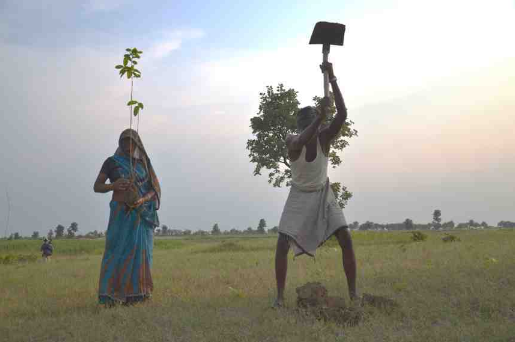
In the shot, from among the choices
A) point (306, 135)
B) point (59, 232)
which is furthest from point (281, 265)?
point (59, 232)

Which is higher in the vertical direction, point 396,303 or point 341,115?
point 341,115

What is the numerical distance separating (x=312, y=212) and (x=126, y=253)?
246 cm

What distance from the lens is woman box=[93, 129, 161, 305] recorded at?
5848mm

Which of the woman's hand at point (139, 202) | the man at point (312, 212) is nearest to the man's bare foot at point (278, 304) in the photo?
the man at point (312, 212)

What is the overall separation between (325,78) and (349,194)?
19.3m

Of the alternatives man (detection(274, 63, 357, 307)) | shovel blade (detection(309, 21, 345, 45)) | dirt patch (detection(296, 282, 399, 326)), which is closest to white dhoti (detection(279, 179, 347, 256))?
man (detection(274, 63, 357, 307))

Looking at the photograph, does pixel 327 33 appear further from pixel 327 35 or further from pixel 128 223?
pixel 128 223

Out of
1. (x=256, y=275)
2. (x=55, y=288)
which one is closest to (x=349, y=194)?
(x=256, y=275)

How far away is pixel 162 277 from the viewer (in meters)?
8.80

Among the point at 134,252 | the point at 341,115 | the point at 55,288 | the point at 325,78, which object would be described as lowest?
the point at 55,288

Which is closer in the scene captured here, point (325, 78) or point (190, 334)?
point (190, 334)

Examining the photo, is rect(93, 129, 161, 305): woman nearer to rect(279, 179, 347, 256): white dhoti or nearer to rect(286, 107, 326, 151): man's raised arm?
rect(279, 179, 347, 256): white dhoti

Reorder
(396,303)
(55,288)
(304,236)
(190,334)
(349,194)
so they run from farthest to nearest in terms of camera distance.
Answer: (349,194)
(55,288)
(304,236)
(396,303)
(190,334)

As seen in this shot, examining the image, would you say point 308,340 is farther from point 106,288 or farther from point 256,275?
point 256,275
